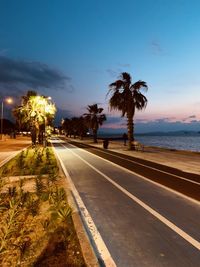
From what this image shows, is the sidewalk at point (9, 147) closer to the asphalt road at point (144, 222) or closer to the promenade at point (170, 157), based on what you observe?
the promenade at point (170, 157)

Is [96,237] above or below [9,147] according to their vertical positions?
below

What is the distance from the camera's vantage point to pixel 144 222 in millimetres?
7395

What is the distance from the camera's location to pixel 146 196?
34.0 feet

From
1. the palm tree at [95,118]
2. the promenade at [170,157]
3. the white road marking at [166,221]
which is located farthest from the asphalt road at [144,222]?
the palm tree at [95,118]

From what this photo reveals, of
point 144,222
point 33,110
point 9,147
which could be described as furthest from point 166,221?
point 9,147

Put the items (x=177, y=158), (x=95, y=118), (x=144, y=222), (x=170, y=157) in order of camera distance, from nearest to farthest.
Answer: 1. (x=144, y=222)
2. (x=177, y=158)
3. (x=170, y=157)
4. (x=95, y=118)

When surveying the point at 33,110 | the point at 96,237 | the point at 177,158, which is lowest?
the point at 96,237

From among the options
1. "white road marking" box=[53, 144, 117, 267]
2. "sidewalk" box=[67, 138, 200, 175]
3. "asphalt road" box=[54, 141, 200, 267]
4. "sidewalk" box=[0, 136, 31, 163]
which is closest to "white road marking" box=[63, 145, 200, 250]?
"asphalt road" box=[54, 141, 200, 267]

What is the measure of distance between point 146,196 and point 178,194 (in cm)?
119

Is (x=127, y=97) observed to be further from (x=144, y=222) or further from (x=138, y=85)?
(x=144, y=222)

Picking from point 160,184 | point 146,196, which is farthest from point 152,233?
point 160,184

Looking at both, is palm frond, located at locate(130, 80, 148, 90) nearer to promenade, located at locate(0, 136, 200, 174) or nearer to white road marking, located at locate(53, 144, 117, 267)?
promenade, located at locate(0, 136, 200, 174)

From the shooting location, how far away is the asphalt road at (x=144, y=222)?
5445mm

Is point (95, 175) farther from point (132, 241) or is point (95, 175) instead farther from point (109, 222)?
point (132, 241)
